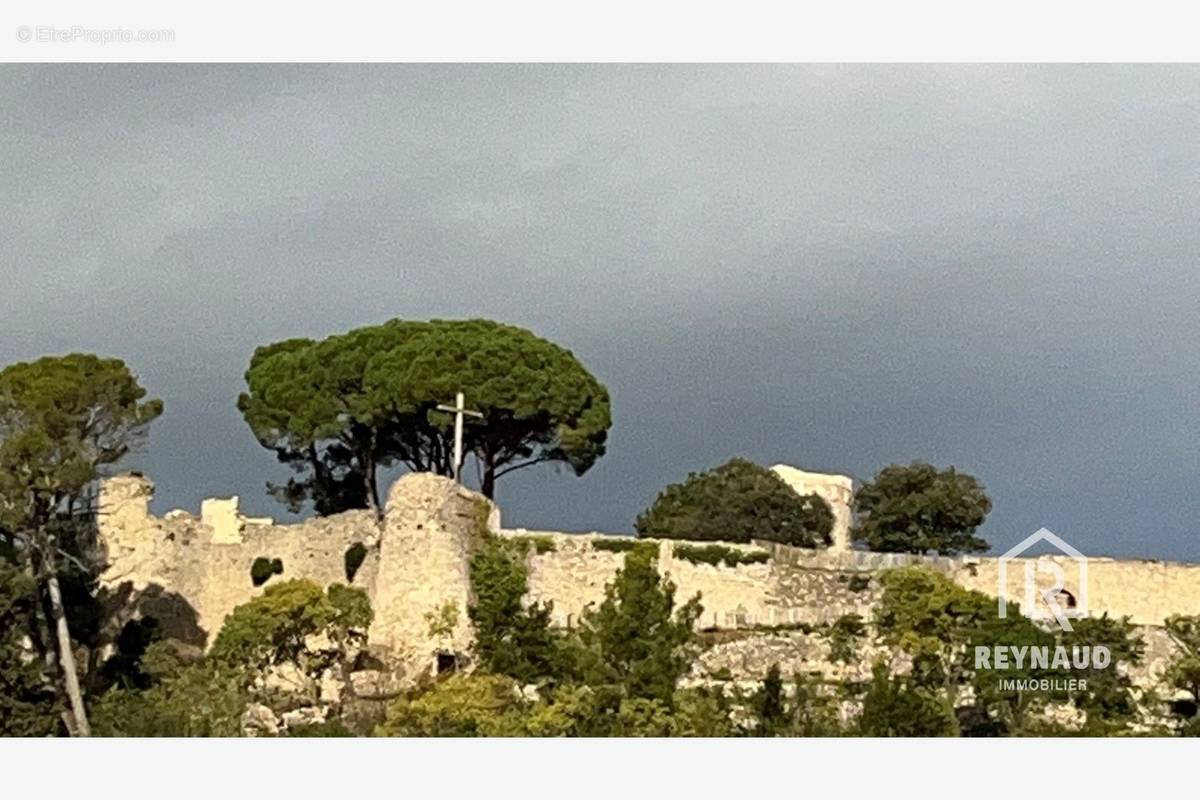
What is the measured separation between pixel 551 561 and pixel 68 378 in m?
6.58

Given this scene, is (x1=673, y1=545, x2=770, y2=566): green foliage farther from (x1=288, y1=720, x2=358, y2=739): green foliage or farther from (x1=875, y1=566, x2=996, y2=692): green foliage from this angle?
(x1=288, y1=720, x2=358, y2=739): green foliage

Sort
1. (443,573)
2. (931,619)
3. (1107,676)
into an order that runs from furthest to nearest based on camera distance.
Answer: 1. (443,573)
2. (931,619)
3. (1107,676)

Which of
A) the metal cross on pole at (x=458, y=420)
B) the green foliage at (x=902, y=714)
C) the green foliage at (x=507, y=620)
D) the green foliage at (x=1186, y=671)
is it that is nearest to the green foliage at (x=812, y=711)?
the green foliage at (x=902, y=714)

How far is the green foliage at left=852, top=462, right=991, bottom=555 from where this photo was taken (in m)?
41.0

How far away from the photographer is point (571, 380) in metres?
36.7

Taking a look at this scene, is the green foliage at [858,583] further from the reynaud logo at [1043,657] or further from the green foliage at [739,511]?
the green foliage at [739,511]

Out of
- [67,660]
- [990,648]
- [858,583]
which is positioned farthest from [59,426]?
[990,648]

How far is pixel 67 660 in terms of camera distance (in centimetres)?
2916

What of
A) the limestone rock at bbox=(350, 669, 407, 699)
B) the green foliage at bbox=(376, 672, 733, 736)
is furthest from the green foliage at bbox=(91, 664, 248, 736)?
the green foliage at bbox=(376, 672, 733, 736)

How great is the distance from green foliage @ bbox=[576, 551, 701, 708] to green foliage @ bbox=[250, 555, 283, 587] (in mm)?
7179

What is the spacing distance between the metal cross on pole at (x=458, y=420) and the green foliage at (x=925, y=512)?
8.84 metres

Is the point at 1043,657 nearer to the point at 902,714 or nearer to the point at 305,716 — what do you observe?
the point at 902,714

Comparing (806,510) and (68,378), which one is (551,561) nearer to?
(68,378)

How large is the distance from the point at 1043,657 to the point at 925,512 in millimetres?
12878
